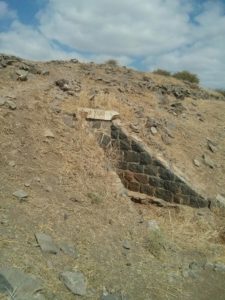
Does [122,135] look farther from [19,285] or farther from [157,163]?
[19,285]

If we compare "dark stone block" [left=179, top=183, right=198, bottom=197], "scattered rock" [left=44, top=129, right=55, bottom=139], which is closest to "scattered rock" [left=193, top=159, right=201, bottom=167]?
"dark stone block" [left=179, top=183, right=198, bottom=197]

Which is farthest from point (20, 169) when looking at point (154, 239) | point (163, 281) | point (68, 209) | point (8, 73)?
point (8, 73)

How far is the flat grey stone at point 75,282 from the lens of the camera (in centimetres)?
499

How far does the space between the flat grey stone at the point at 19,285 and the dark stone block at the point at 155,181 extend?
4.39 metres

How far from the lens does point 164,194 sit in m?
8.66

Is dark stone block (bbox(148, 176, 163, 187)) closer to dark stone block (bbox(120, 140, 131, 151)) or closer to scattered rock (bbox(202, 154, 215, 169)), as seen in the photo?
dark stone block (bbox(120, 140, 131, 151))

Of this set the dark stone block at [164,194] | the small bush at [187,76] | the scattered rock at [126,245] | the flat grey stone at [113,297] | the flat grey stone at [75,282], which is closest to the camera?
the flat grey stone at [75,282]

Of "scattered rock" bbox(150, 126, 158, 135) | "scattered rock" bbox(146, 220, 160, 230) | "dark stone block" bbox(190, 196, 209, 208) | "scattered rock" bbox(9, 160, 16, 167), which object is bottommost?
"scattered rock" bbox(146, 220, 160, 230)

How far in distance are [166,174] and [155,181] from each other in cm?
31

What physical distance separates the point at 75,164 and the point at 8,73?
3796 mm

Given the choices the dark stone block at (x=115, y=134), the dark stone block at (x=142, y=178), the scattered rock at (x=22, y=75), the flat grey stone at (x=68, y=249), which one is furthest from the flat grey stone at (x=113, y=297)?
the scattered rock at (x=22, y=75)

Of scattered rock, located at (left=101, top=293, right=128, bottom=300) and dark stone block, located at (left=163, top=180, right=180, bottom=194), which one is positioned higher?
dark stone block, located at (left=163, top=180, right=180, bottom=194)

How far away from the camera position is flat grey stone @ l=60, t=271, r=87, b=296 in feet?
16.4

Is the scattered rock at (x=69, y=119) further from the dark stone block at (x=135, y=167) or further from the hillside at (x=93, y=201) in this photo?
the dark stone block at (x=135, y=167)
